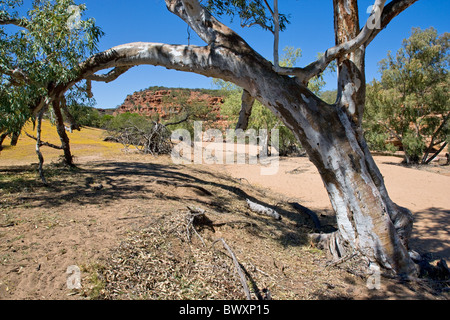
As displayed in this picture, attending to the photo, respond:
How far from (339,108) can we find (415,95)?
13.0 metres

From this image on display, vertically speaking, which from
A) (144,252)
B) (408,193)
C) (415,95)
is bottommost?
(408,193)

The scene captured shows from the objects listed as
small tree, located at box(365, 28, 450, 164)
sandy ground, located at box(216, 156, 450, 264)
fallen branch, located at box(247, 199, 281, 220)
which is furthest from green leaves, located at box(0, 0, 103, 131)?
small tree, located at box(365, 28, 450, 164)

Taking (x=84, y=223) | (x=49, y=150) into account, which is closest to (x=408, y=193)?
(x=84, y=223)

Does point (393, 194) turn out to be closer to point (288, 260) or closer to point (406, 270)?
point (406, 270)

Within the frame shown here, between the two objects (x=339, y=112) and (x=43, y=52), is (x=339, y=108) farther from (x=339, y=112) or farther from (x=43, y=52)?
(x=43, y=52)

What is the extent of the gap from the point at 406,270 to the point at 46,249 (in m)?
3.64

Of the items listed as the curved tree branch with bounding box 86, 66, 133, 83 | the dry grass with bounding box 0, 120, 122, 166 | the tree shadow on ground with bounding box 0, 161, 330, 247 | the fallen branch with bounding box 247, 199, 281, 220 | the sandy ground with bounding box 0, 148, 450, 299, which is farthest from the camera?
the dry grass with bounding box 0, 120, 122, 166

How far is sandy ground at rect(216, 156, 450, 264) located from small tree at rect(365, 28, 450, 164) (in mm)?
4915

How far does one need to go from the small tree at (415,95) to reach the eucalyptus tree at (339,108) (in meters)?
12.3

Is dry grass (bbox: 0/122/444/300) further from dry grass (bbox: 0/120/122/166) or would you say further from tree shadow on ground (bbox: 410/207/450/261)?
dry grass (bbox: 0/120/122/166)

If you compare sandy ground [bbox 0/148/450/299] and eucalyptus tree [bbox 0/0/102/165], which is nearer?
sandy ground [bbox 0/148/450/299]

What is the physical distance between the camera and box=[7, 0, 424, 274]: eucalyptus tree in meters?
3.19

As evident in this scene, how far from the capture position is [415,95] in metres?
13.7
